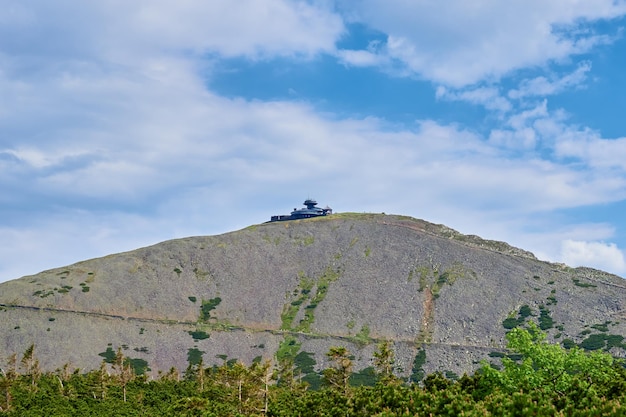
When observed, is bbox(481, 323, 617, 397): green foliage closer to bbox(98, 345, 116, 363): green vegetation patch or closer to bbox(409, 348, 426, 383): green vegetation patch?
bbox(409, 348, 426, 383): green vegetation patch

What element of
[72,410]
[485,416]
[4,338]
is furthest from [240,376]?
[4,338]

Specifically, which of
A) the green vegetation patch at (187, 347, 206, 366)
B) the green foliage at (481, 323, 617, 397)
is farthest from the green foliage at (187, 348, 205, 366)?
the green foliage at (481, 323, 617, 397)

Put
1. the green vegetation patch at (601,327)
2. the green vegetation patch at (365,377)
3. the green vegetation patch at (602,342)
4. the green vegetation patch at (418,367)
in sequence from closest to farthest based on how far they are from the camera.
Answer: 1. the green vegetation patch at (365,377)
2. the green vegetation patch at (418,367)
3. the green vegetation patch at (602,342)
4. the green vegetation patch at (601,327)

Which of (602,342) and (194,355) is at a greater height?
(602,342)

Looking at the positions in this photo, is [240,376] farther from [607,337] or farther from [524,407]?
[607,337]

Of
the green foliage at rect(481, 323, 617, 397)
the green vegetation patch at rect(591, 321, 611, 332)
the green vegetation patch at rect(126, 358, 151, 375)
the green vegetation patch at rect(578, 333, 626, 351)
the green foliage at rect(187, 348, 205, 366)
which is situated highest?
the green vegetation patch at rect(591, 321, 611, 332)

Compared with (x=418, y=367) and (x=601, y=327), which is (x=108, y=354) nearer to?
(x=418, y=367)

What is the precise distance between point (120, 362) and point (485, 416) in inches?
4122

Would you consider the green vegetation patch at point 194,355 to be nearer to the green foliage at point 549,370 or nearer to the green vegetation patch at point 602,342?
the green vegetation patch at point 602,342

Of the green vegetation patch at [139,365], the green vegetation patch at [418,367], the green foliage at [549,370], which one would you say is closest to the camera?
the green foliage at [549,370]

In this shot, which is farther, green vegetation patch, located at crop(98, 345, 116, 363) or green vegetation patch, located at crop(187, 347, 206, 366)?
green vegetation patch, located at crop(187, 347, 206, 366)

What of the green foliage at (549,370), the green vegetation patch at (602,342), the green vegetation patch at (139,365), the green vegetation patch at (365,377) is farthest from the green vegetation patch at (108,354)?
the green foliage at (549,370)

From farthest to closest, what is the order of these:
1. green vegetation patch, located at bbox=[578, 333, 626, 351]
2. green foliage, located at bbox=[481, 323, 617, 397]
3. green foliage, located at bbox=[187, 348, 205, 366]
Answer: green foliage, located at bbox=[187, 348, 205, 366]
green vegetation patch, located at bbox=[578, 333, 626, 351]
green foliage, located at bbox=[481, 323, 617, 397]

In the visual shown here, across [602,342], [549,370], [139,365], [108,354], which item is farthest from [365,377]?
[549,370]
